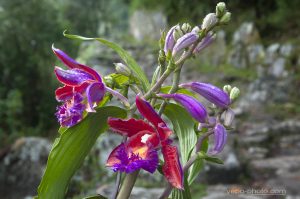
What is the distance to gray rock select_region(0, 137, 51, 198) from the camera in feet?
13.3

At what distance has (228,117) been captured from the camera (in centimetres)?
98

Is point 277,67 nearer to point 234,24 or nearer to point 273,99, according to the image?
point 273,99

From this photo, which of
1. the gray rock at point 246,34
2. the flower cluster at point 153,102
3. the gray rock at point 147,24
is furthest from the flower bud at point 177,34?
the gray rock at point 147,24

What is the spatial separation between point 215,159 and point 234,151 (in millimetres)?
3357

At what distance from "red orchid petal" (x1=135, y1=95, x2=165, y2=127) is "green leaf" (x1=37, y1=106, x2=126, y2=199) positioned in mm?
108

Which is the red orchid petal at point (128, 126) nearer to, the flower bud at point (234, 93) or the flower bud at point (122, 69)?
the flower bud at point (122, 69)

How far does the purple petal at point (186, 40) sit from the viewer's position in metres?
0.94

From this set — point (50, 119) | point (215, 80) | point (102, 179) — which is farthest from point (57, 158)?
point (215, 80)

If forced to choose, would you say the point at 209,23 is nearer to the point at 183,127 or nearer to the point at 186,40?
the point at 186,40

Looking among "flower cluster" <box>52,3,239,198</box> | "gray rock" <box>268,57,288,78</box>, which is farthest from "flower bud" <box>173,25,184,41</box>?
"gray rock" <box>268,57,288,78</box>

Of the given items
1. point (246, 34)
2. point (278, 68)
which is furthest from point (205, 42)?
point (246, 34)

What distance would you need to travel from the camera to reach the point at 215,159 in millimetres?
956

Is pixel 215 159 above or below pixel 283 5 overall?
below

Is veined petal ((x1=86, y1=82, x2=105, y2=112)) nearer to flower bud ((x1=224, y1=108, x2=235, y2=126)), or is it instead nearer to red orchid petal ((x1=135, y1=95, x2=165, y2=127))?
red orchid petal ((x1=135, y1=95, x2=165, y2=127))
